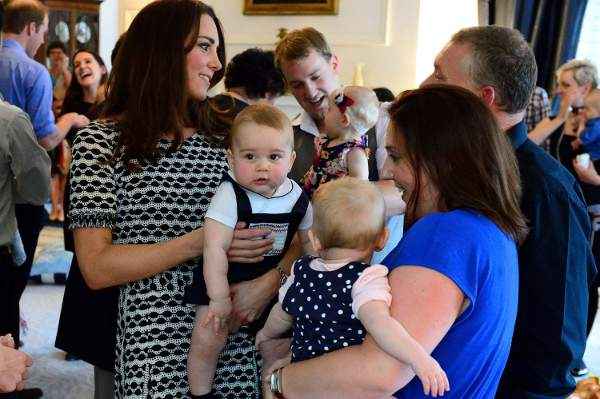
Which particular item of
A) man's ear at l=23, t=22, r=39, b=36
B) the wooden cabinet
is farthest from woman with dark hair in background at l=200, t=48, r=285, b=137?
the wooden cabinet

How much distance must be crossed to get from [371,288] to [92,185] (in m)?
0.76

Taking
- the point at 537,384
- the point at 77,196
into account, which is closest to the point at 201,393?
the point at 77,196

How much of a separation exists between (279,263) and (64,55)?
6.56 meters

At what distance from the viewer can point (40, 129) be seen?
4484mm

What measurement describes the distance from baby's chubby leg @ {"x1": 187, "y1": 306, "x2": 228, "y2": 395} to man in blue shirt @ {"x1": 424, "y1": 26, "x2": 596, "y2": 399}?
2.31ft

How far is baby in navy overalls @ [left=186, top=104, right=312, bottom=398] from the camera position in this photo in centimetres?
183

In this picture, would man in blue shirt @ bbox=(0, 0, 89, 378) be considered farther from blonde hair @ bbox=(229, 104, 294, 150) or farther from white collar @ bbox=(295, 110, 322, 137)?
blonde hair @ bbox=(229, 104, 294, 150)

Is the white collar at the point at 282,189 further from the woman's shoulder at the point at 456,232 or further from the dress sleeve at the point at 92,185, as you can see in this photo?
the woman's shoulder at the point at 456,232

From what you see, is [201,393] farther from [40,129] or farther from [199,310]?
[40,129]

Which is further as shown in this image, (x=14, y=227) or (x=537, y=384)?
(x=14, y=227)

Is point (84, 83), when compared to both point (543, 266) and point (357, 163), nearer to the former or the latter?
point (357, 163)

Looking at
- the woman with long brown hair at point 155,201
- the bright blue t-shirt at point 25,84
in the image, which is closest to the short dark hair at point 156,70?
the woman with long brown hair at point 155,201

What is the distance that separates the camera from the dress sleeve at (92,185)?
71.3 inches

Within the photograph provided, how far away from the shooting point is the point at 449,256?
1400mm
